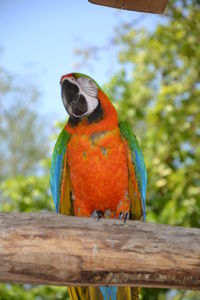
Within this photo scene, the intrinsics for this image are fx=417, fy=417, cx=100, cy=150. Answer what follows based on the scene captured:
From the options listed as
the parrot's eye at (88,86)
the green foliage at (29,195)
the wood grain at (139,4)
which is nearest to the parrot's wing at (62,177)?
the parrot's eye at (88,86)

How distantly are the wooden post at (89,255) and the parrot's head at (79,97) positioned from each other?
857 mm

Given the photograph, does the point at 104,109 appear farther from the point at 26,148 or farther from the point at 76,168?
the point at 26,148

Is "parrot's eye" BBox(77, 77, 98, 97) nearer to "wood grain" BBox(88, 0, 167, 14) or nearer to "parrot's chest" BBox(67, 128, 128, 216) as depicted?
"parrot's chest" BBox(67, 128, 128, 216)

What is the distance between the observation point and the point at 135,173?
233 cm

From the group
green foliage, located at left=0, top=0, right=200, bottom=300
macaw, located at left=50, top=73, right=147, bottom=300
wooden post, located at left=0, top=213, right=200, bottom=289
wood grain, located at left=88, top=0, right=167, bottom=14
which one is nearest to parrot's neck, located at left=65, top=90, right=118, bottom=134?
macaw, located at left=50, top=73, right=147, bottom=300

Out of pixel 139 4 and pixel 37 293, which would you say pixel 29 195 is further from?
pixel 139 4

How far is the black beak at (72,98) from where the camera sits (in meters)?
2.26

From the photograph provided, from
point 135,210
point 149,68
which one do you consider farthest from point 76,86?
point 149,68

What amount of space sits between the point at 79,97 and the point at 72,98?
39 mm

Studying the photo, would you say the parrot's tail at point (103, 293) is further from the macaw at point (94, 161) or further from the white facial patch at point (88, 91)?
the white facial patch at point (88, 91)

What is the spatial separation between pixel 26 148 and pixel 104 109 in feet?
27.5

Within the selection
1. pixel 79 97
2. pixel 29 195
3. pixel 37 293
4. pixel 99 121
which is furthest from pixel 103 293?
pixel 29 195

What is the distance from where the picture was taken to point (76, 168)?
228 cm

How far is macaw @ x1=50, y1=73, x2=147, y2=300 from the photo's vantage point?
87.7 inches
